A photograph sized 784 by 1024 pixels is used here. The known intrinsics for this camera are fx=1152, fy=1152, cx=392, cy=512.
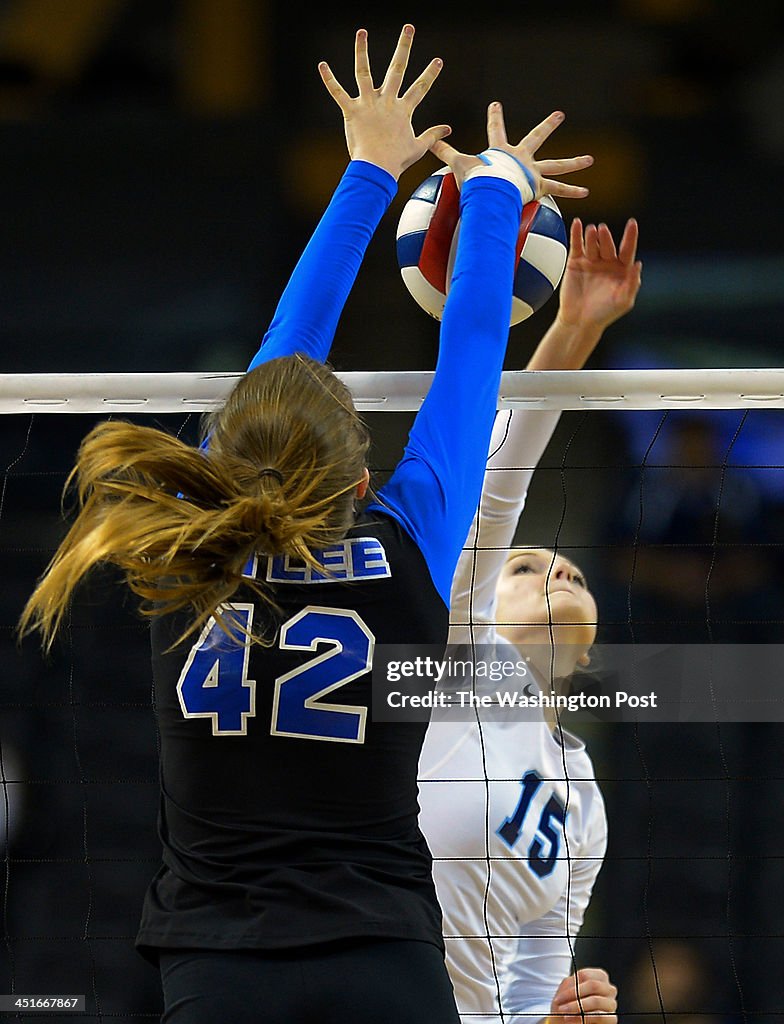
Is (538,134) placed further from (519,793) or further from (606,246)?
(519,793)

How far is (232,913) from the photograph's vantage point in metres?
1.10

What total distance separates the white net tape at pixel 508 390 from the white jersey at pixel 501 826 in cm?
18

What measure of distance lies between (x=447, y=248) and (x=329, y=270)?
0.42 m

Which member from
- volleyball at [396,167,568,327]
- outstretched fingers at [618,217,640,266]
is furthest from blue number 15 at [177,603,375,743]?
outstretched fingers at [618,217,640,266]

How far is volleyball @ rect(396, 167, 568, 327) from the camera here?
182 cm

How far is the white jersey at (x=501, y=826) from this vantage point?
210 centimetres

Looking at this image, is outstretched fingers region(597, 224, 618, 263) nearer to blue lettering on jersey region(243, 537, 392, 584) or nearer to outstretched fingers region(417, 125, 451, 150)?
outstretched fingers region(417, 125, 451, 150)

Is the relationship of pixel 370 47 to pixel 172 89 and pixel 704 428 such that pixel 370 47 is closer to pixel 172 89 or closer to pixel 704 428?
pixel 172 89

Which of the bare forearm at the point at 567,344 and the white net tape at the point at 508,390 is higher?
the bare forearm at the point at 567,344

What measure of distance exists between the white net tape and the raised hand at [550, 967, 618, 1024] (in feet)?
3.26

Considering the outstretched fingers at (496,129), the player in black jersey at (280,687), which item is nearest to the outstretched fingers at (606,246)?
the outstretched fingers at (496,129)

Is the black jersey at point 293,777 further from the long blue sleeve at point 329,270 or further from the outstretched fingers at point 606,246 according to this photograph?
the outstretched fingers at point 606,246

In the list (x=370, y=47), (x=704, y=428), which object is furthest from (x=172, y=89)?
(x=704, y=428)
